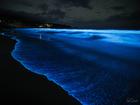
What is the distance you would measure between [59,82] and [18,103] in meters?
1.06

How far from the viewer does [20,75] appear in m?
4.07

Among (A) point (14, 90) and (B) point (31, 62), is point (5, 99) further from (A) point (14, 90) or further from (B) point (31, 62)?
(B) point (31, 62)

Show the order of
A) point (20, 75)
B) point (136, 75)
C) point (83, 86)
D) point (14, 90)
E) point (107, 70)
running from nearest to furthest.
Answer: point (14, 90) < point (83, 86) < point (20, 75) < point (136, 75) < point (107, 70)

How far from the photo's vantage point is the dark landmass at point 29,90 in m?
3.07

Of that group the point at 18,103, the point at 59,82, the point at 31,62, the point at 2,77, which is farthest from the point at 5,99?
the point at 31,62

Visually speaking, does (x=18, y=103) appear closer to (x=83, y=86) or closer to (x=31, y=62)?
(x=83, y=86)

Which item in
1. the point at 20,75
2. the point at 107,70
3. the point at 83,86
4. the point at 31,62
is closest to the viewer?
the point at 83,86

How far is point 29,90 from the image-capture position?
3398 millimetres

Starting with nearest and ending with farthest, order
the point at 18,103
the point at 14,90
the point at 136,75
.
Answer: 1. the point at 18,103
2. the point at 14,90
3. the point at 136,75

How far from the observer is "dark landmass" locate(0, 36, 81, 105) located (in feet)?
10.1

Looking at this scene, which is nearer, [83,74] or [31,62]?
[83,74]

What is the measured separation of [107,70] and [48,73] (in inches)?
55.3

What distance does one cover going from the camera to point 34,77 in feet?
13.2

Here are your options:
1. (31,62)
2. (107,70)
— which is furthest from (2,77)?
(107,70)
